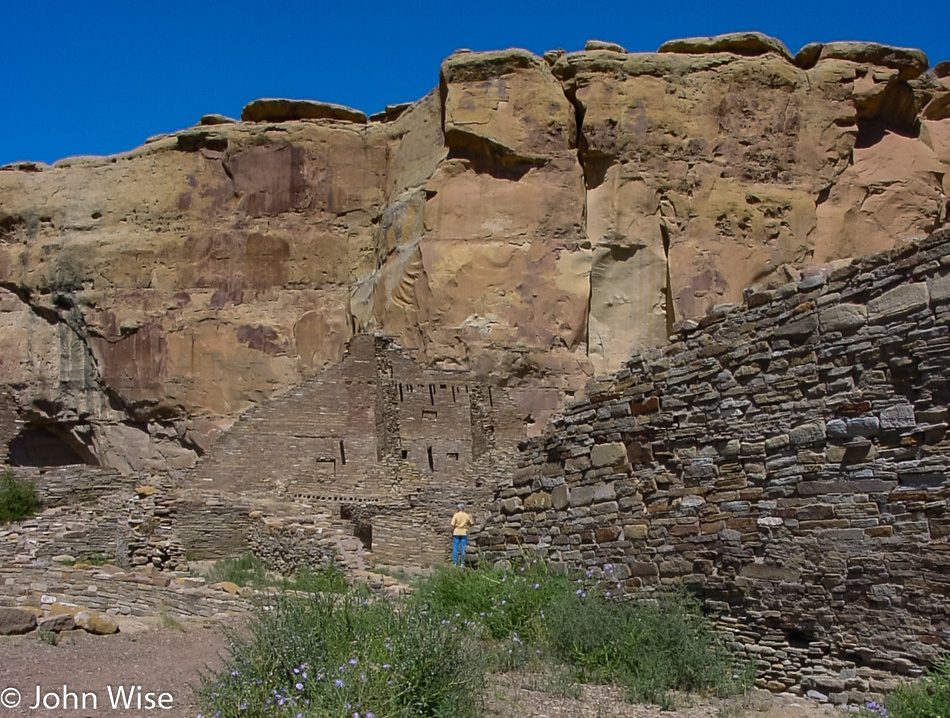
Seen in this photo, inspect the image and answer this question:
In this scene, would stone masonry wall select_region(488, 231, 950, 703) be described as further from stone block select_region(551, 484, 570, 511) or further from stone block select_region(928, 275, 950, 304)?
stone block select_region(551, 484, 570, 511)

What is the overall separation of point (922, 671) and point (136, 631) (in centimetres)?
616

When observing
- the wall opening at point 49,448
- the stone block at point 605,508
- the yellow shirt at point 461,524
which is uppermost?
the wall opening at point 49,448

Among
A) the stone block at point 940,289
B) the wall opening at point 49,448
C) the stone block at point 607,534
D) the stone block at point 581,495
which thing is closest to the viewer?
the stone block at point 940,289

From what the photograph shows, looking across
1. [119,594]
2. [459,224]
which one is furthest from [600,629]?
[459,224]

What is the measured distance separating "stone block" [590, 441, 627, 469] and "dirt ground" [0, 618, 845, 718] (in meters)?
2.40

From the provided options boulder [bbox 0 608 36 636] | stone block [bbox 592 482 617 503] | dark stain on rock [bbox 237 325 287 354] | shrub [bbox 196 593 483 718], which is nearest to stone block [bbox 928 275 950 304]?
stone block [bbox 592 482 617 503]

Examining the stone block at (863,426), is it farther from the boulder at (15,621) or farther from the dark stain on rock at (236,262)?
the dark stain on rock at (236,262)

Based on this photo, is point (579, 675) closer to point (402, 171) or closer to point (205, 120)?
point (402, 171)

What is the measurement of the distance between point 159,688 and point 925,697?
4704 millimetres

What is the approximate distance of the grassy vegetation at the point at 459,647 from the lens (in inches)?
216

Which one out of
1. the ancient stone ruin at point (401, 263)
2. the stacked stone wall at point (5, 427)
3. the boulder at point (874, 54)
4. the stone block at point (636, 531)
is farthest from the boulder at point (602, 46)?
the stone block at point (636, 531)

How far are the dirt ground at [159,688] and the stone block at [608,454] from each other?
240 cm

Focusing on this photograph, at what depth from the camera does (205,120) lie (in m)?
34.8

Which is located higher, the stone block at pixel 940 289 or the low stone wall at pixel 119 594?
the stone block at pixel 940 289
